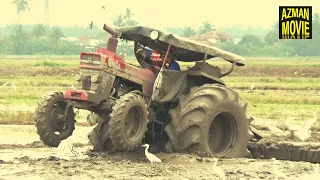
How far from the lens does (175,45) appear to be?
35.9 feet

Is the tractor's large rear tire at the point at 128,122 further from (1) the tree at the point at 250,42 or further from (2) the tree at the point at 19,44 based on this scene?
(1) the tree at the point at 250,42

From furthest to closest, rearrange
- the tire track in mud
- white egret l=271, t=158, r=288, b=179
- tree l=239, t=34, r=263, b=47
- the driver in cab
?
tree l=239, t=34, r=263, b=47 → the tire track in mud → the driver in cab → white egret l=271, t=158, r=288, b=179

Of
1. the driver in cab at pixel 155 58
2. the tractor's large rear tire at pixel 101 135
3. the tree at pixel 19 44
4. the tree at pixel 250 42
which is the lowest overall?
the tractor's large rear tire at pixel 101 135

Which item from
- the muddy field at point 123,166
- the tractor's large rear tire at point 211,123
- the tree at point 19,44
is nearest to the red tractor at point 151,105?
the tractor's large rear tire at point 211,123

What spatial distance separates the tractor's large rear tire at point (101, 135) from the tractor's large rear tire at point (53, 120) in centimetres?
43

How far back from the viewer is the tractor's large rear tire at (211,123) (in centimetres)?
1079

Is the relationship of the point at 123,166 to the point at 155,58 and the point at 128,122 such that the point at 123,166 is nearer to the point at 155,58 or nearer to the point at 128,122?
the point at 128,122

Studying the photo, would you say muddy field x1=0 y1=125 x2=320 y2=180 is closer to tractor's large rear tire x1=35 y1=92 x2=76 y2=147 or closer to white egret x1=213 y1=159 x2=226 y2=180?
white egret x1=213 y1=159 x2=226 y2=180

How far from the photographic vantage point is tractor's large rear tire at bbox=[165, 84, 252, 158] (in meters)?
10.8

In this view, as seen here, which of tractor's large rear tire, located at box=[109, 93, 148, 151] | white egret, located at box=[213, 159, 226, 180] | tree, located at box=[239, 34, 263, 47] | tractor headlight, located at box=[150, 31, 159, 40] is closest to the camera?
white egret, located at box=[213, 159, 226, 180]

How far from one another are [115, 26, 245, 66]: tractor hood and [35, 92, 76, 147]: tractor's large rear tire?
1.48 meters

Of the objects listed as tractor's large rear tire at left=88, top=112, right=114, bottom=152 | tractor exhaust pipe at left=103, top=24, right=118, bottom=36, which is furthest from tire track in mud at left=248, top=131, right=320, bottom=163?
tractor exhaust pipe at left=103, top=24, right=118, bottom=36

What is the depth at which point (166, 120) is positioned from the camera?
1127 centimetres

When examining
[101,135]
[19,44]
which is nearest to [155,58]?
[101,135]
